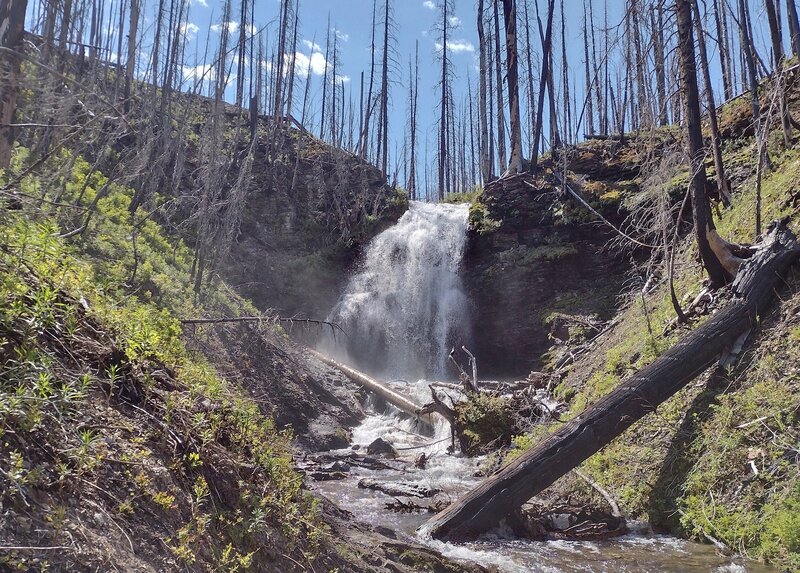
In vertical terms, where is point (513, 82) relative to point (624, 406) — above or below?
above

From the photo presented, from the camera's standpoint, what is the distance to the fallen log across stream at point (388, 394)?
42.3ft

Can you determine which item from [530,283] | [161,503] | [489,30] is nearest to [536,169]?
[530,283]

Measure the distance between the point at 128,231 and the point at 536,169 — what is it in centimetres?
1666

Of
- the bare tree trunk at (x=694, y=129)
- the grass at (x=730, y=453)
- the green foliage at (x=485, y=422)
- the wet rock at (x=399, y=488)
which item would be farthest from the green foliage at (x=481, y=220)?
the wet rock at (x=399, y=488)

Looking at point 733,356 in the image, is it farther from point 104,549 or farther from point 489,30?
point 489,30

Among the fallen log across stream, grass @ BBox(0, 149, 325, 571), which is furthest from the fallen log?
the fallen log across stream

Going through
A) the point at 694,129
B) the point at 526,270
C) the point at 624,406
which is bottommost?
the point at 624,406

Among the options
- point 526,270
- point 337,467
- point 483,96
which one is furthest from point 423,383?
point 483,96

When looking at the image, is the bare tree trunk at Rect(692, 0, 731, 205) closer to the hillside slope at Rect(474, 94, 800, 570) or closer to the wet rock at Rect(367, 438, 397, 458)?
the hillside slope at Rect(474, 94, 800, 570)

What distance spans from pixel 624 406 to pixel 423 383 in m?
11.6

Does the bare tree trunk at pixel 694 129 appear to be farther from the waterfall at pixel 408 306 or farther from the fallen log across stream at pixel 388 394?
the waterfall at pixel 408 306

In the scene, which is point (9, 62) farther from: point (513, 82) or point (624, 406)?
point (513, 82)

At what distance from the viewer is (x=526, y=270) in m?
21.3

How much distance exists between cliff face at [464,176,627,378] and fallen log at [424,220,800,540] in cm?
1217
